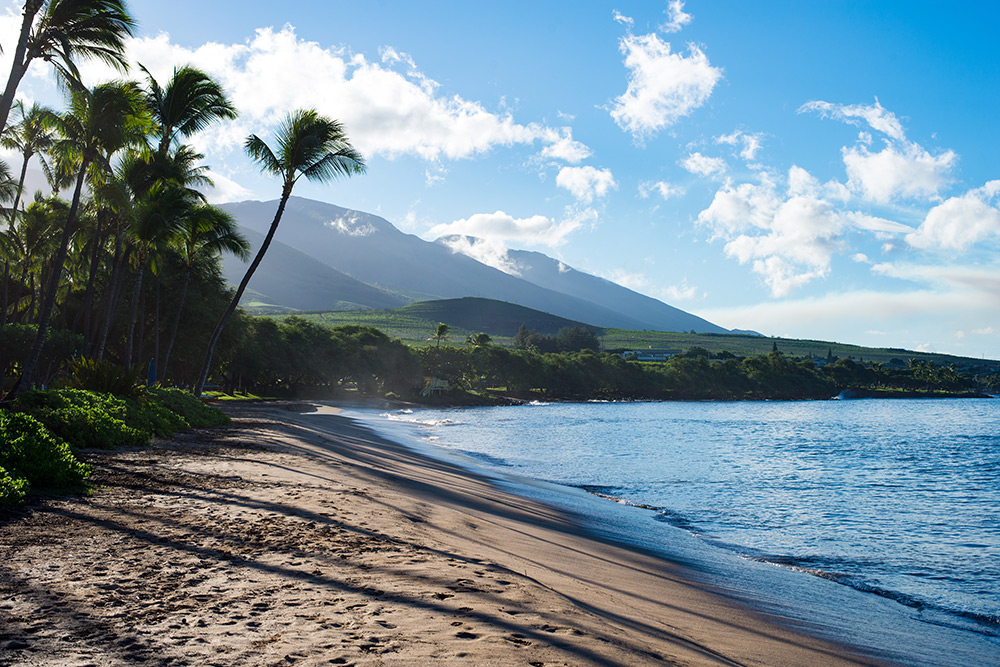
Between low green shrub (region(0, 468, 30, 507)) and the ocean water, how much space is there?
966 cm

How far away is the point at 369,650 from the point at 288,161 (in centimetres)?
2417

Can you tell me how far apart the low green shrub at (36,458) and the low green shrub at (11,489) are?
1.13 feet

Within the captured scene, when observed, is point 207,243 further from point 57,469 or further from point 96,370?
point 57,469

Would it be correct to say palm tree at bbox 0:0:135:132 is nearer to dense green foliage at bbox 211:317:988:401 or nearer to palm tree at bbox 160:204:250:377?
palm tree at bbox 160:204:250:377

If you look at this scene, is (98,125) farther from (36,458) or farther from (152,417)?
(36,458)

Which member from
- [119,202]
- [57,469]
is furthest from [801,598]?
[119,202]

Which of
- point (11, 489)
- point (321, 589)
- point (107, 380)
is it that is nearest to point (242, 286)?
point (107, 380)

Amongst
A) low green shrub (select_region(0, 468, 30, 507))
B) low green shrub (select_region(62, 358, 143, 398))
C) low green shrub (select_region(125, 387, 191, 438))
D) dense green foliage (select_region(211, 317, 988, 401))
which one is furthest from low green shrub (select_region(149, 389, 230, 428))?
dense green foliage (select_region(211, 317, 988, 401))

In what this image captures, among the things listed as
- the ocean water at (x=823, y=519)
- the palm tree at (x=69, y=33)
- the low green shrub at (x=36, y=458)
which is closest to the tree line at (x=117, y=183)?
the palm tree at (x=69, y=33)

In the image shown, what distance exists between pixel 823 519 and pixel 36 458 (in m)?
17.2

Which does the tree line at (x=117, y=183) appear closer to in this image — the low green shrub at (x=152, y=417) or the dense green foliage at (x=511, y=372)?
the low green shrub at (x=152, y=417)

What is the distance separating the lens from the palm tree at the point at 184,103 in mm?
24625

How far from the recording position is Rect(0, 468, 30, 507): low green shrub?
7430 mm

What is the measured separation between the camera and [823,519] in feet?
54.6
